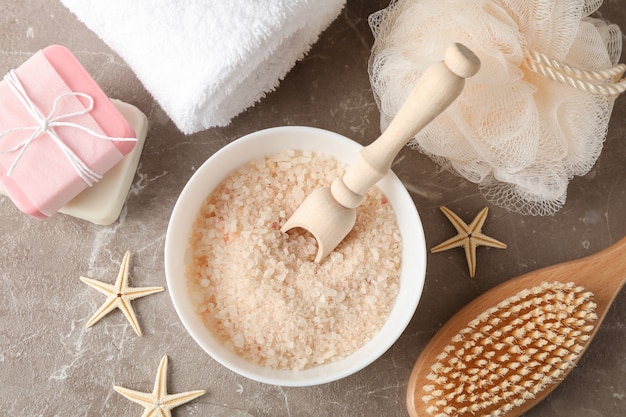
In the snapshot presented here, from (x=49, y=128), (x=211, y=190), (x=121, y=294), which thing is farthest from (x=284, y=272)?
(x=49, y=128)

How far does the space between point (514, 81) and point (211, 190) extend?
0.47m

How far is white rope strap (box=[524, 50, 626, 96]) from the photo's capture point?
29.8 inches

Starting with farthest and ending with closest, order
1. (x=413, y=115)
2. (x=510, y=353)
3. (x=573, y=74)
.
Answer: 1. (x=510, y=353)
2. (x=573, y=74)
3. (x=413, y=115)

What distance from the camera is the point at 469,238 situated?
931 mm

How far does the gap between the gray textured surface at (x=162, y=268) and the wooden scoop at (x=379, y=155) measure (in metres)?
0.21

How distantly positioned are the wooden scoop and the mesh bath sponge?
0.16m

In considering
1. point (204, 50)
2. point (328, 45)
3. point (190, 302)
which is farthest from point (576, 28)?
point (190, 302)

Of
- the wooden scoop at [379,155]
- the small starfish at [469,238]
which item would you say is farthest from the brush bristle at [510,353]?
the wooden scoop at [379,155]

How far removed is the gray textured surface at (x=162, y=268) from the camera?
929mm

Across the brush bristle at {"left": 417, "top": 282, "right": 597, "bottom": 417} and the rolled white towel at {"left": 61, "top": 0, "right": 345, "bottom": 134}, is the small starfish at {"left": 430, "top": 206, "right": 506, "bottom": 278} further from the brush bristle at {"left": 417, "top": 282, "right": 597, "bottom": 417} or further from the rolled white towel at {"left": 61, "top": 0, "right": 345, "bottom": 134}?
the rolled white towel at {"left": 61, "top": 0, "right": 345, "bottom": 134}

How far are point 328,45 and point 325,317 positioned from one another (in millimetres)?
457

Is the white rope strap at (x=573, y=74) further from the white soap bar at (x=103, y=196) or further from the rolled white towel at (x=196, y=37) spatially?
the white soap bar at (x=103, y=196)

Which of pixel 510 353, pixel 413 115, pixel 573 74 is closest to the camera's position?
pixel 413 115

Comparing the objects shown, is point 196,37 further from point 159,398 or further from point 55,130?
point 159,398
